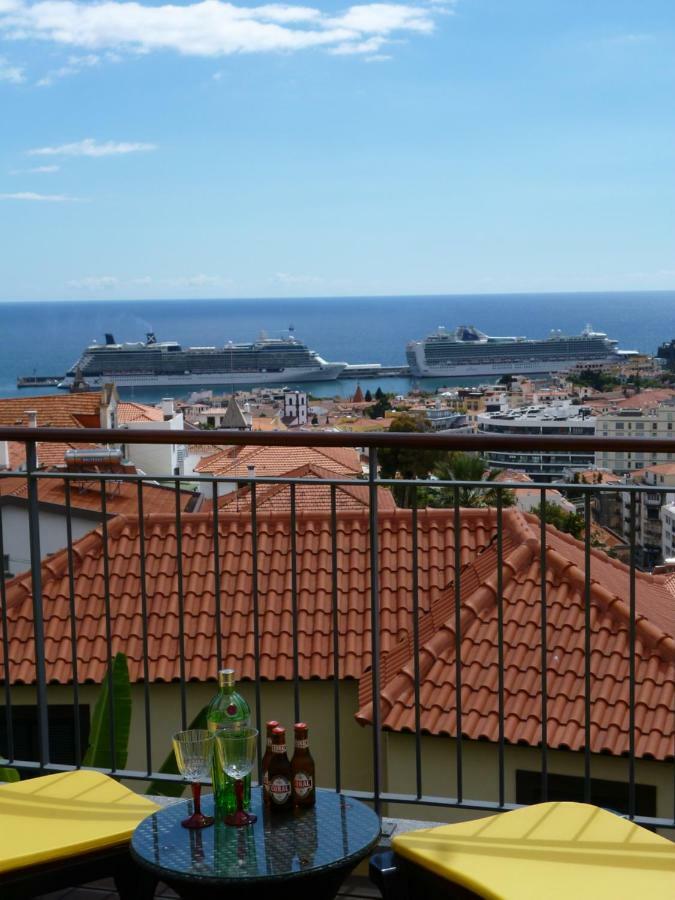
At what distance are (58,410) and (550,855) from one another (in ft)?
104

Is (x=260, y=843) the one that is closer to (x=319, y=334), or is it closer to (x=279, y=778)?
(x=279, y=778)

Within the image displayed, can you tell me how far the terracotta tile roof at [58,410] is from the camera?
31.4 meters

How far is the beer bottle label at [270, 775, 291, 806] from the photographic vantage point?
226 centimetres

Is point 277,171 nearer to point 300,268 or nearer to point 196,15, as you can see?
point 300,268

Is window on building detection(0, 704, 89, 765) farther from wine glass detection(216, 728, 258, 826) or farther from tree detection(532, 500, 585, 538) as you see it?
wine glass detection(216, 728, 258, 826)

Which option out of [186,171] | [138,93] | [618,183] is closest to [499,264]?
[618,183]

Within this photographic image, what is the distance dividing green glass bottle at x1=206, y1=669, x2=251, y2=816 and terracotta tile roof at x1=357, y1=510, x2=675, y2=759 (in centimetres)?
1042

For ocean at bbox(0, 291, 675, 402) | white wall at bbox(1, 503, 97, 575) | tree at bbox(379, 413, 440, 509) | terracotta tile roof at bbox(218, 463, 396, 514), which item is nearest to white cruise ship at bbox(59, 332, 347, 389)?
ocean at bbox(0, 291, 675, 402)

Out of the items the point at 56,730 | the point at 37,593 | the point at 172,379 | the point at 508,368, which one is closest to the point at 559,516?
the point at 37,593

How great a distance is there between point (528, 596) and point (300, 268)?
132419 mm

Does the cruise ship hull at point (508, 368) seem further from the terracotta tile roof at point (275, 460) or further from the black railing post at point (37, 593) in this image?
the black railing post at point (37, 593)

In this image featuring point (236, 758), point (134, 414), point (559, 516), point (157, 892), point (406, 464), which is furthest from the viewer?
point (134, 414)

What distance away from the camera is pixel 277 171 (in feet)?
422

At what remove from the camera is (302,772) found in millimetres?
2281
